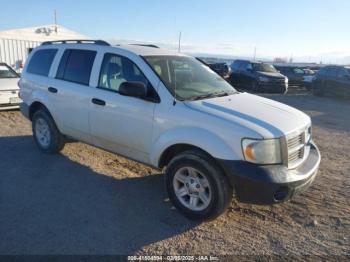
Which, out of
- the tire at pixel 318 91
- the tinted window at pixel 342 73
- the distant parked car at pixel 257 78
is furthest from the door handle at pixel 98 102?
the tire at pixel 318 91

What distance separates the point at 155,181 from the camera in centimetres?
507

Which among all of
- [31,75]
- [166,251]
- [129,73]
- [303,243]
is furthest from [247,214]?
[31,75]

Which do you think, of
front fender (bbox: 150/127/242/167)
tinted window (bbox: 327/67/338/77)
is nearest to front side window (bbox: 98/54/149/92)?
front fender (bbox: 150/127/242/167)

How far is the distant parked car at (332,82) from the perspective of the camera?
17.2m

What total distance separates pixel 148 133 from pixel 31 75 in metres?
3.10

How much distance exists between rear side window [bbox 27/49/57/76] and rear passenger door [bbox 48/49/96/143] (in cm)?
30

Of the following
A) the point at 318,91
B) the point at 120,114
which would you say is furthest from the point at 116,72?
the point at 318,91

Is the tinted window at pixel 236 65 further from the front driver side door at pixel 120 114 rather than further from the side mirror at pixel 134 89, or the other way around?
the side mirror at pixel 134 89

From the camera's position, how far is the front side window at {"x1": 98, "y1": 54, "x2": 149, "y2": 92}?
4534 mm

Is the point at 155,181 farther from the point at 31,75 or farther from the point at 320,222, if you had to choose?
the point at 31,75

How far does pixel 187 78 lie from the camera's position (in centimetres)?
461

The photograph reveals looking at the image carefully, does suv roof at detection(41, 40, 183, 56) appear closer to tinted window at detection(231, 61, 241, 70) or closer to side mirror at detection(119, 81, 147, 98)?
side mirror at detection(119, 81, 147, 98)

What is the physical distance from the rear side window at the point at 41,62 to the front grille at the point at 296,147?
4.15 m

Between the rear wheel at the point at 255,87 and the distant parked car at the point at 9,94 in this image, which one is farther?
the rear wheel at the point at 255,87
